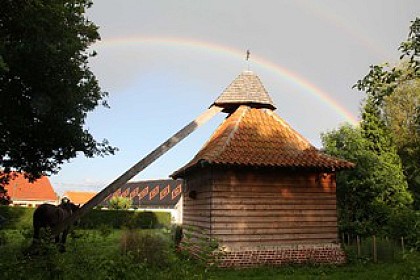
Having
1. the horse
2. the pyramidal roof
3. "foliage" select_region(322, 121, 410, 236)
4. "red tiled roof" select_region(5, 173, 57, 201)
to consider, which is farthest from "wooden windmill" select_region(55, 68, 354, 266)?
"red tiled roof" select_region(5, 173, 57, 201)

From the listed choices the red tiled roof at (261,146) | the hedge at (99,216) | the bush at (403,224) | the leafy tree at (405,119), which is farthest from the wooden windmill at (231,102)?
the leafy tree at (405,119)

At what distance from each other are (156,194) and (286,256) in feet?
201

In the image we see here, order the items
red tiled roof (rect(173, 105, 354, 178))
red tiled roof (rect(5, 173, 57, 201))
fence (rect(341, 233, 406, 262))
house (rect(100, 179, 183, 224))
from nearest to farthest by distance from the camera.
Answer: red tiled roof (rect(173, 105, 354, 178))
fence (rect(341, 233, 406, 262))
red tiled roof (rect(5, 173, 57, 201))
house (rect(100, 179, 183, 224))

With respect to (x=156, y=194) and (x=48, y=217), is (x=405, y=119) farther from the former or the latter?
(x=156, y=194)

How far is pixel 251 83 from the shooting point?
17.2 m

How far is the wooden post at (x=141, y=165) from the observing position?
535 inches

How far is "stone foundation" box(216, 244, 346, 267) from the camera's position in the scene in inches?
495

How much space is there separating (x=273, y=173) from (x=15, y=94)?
965 cm

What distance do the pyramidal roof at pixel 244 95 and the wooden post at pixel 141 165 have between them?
1.73 ft

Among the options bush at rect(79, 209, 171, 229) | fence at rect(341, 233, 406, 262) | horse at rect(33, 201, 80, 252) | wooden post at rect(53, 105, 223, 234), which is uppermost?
wooden post at rect(53, 105, 223, 234)

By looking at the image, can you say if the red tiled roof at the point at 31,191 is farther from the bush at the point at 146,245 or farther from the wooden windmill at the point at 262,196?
the bush at the point at 146,245

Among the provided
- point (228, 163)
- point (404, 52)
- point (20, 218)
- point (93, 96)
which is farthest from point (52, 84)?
point (20, 218)

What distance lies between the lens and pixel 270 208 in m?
13.3

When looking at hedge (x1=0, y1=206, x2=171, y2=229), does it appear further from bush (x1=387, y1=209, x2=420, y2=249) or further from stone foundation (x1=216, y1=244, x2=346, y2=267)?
bush (x1=387, y1=209, x2=420, y2=249)
